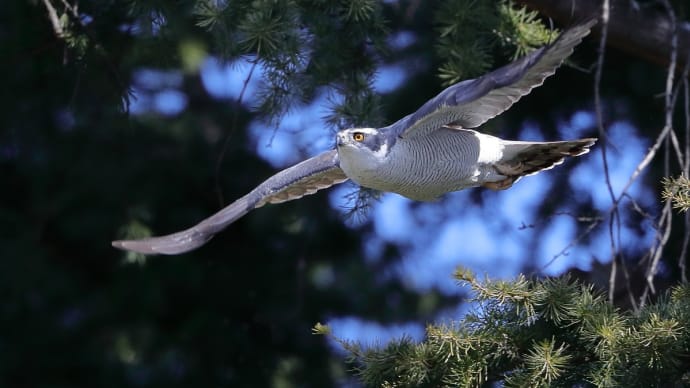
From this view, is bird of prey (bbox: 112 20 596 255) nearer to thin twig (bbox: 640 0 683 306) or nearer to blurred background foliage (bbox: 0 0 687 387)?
thin twig (bbox: 640 0 683 306)

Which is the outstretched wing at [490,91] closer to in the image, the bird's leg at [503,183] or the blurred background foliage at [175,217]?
the bird's leg at [503,183]

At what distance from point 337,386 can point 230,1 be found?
2931 mm

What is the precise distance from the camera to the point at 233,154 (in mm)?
6605

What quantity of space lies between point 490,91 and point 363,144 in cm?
61

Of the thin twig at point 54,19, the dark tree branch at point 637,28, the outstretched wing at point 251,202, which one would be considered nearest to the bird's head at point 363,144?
the outstretched wing at point 251,202

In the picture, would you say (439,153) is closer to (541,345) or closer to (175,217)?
(541,345)

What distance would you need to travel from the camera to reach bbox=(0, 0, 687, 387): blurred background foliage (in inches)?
229

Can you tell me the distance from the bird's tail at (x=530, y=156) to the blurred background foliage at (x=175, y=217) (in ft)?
3.11

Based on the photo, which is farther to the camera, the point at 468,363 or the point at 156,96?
the point at 156,96

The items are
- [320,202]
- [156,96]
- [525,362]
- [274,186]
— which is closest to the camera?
[525,362]

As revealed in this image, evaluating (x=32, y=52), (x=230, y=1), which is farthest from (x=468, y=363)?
(x=32, y=52)

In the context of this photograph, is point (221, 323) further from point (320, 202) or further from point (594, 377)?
point (594, 377)

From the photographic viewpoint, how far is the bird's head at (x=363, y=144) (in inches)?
156

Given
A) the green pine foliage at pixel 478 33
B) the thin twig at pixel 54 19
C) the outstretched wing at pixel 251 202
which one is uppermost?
the thin twig at pixel 54 19
